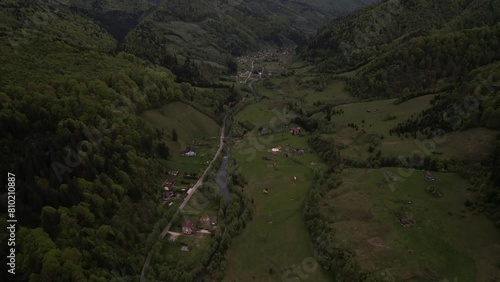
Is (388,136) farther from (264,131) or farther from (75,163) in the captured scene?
(75,163)

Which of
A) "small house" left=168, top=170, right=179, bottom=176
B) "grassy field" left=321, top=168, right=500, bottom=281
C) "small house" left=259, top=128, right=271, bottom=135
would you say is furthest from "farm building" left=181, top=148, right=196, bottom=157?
"grassy field" left=321, top=168, right=500, bottom=281

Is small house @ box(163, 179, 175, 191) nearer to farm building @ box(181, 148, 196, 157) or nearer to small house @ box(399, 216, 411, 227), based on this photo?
farm building @ box(181, 148, 196, 157)

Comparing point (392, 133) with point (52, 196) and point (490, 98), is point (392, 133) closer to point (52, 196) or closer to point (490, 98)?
point (490, 98)

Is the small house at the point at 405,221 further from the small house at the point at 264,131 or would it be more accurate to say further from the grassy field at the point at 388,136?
the small house at the point at 264,131

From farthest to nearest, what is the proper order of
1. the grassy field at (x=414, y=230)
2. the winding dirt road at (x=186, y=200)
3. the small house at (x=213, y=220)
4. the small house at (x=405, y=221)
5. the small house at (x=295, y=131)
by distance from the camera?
the small house at (x=295, y=131) < the small house at (x=213, y=220) < the small house at (x=405, y=221) < the winding dirt road at (x=186, y=200) < the grassy field at (x=414, y=230)

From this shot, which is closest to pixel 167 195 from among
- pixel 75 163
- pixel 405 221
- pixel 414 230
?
pixel 75 163

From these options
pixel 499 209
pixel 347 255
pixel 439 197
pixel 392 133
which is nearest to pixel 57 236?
pixel 347 255

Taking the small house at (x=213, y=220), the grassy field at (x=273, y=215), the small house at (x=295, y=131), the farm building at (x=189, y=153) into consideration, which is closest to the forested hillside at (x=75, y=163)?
the farm building at (x=189, y=153)
